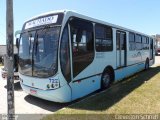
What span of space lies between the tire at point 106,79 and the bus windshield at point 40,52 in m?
2.94

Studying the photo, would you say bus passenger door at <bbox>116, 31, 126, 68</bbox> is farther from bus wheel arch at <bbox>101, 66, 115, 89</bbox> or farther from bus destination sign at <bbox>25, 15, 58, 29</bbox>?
bus destination sign at <bbox>25, 15, 58, 29</bbox>

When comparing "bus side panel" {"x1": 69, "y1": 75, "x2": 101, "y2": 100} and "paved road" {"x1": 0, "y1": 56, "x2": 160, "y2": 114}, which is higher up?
"bus side panel" {"x1": 69, "y1": 75, "x2": 101, "y2": 100}

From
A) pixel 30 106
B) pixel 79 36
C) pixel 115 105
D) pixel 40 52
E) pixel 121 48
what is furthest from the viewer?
pixel 121 48

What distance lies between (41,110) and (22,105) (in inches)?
34.1

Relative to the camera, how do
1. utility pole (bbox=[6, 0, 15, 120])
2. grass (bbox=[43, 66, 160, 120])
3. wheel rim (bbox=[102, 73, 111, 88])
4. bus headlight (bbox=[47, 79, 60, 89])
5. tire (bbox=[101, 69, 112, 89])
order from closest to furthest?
utility pole (bbox=[6, 0, 15, 120]), grass (bbox=[43, 66, 160, 120]), bus headlight (bbox=[47, 79, 60, 89]), tire (bbox=[101, 69, 112, 89]), wheel rim (bbox=[102, 73, 111, 88])

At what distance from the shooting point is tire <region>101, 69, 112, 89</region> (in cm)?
879

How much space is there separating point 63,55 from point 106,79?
331 cm

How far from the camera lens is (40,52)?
6.73m

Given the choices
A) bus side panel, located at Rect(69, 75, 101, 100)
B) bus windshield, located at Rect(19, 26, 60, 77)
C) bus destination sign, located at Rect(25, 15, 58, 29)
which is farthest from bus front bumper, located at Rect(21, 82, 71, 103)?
bus destination sign, located at Rect(25, 15, 58, 29)

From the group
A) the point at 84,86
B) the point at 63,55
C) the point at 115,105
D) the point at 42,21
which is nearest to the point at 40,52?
the point at 63,55

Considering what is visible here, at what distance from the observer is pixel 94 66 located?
312 inches

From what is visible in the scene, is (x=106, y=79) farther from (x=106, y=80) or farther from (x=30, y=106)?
(x=30, y=106)

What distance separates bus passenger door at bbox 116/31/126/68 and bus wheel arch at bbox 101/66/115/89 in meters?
0.88

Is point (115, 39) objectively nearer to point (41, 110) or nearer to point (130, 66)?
point (130, 66)
